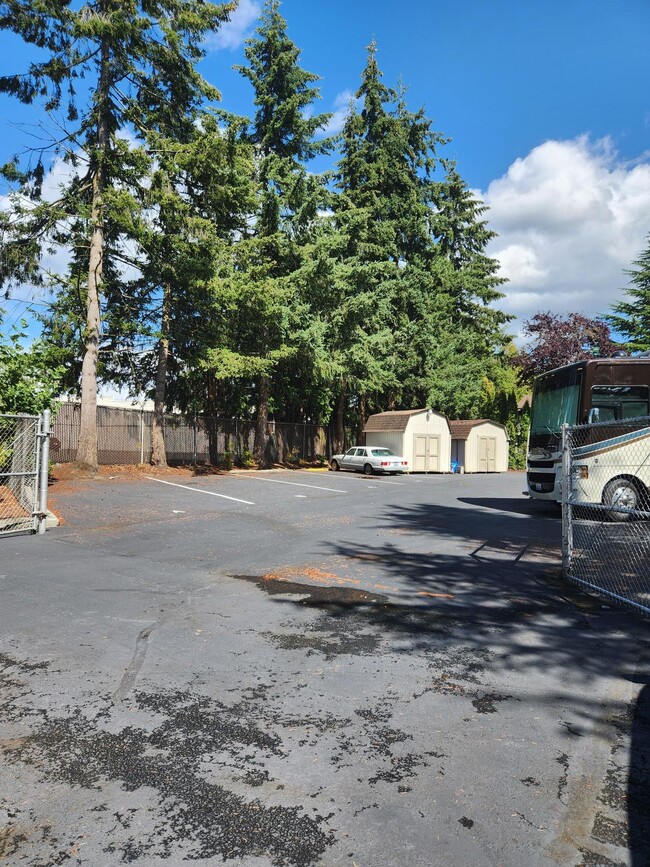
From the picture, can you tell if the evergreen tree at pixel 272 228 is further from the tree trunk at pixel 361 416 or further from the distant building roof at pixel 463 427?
the distant building roof at pixel 463 427

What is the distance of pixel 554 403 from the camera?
49.7 feet

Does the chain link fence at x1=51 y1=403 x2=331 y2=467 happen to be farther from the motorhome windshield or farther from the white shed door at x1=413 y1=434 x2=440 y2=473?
the motorhome windshield

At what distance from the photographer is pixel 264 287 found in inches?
958

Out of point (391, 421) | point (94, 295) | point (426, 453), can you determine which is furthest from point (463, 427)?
point (94, 295)

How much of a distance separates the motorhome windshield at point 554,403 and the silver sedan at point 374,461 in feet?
47.8

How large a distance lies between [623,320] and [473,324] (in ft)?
34.8

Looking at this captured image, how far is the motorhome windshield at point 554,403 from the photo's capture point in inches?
562

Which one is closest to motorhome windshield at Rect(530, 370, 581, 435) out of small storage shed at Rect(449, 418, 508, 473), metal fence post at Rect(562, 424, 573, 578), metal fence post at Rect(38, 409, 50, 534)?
metal fence post at Rect(562, 424, 573, 578)

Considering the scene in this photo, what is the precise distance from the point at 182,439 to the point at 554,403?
62.9 feet

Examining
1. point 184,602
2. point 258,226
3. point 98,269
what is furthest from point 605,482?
point 258,226

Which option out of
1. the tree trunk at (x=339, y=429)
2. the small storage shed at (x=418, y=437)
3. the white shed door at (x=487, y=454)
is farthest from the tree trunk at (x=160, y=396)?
the white shed door at (x=487, y=454)

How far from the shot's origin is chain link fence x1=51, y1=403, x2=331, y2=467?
24.9m

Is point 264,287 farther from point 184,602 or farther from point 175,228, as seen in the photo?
point 184,602

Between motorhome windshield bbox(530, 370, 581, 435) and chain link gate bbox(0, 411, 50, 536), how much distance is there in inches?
422
